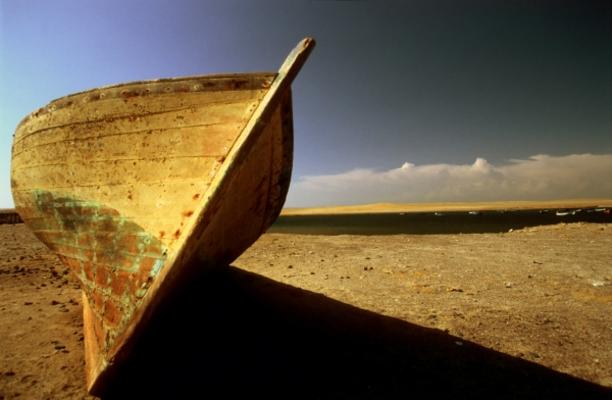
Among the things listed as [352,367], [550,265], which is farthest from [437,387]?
[550,265]

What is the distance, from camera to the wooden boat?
230cm

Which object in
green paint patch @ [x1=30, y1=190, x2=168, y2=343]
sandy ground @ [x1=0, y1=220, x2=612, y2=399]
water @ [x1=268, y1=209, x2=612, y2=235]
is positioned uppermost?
green paint patch @ [x1=30, y1=190, x2=168, y2=343]

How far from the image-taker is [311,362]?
9.88 ft

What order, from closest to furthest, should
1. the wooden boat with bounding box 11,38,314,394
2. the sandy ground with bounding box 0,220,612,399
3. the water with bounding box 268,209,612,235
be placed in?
1. the wooden boat with bounding box 11,38,314,394
2. the sandy ground with bounding box 0,220,612,399
3. the water with bounding box 268,209,612,235

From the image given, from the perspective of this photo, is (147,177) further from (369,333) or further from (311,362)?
(369,333)

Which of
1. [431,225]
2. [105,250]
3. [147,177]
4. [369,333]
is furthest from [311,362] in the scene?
[431,225]

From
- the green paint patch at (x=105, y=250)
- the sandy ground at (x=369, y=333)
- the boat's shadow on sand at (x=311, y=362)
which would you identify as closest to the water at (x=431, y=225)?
the sandy ground at (x=369, y=333)

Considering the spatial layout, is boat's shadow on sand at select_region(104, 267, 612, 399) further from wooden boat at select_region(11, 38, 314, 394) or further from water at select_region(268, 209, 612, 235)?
water at select_region(268, 209, 612, 235)

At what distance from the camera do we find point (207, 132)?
251 centimetres

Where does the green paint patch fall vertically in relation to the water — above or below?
above

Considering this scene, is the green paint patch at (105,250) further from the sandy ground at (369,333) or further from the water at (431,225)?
the water at (431,225)

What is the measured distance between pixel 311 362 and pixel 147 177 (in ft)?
7.44

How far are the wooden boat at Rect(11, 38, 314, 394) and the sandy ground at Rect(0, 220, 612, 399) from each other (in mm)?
627

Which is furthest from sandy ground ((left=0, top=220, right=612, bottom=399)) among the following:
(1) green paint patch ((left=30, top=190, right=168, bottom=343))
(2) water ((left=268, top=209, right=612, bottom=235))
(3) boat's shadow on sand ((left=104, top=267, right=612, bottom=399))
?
(2) water ((left=268, top=209, right=612, bottom=235))
